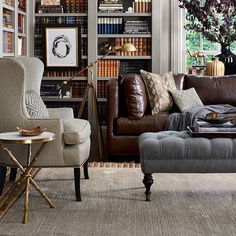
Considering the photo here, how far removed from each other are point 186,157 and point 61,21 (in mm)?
3849

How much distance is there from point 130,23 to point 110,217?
13.3 feet

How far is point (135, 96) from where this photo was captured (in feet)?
19.2

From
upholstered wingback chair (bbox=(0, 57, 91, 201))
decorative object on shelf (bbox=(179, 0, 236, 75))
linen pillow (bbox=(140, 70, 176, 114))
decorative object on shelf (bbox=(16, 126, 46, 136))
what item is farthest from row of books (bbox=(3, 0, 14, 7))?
decorative object on shelf (bbox=(16, 126, 46, 136))

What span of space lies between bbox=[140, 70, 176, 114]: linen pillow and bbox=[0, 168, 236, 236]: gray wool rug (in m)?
1.12

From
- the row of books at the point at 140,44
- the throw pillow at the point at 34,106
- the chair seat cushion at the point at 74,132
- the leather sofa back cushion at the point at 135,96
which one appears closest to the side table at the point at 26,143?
the chair seat cushion at the point at 74,132

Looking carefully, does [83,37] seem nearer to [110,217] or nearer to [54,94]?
[54,94]

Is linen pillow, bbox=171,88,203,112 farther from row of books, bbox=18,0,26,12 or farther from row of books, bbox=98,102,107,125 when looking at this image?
row of books, bbox=18,0,26,12

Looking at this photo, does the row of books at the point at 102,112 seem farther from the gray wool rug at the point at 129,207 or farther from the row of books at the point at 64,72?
the gray wool rug at the point at 129,207

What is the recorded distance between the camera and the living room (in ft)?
12.1

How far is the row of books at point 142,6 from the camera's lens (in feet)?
23.7

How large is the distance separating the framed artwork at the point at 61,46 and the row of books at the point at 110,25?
326mm

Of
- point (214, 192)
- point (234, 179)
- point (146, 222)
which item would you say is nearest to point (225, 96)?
point (234, 179)

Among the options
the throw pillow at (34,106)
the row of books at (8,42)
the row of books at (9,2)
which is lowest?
the throw pillow at (34,106)

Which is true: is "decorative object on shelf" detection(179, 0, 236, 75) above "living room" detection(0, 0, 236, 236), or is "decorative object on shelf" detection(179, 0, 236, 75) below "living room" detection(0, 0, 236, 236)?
above
